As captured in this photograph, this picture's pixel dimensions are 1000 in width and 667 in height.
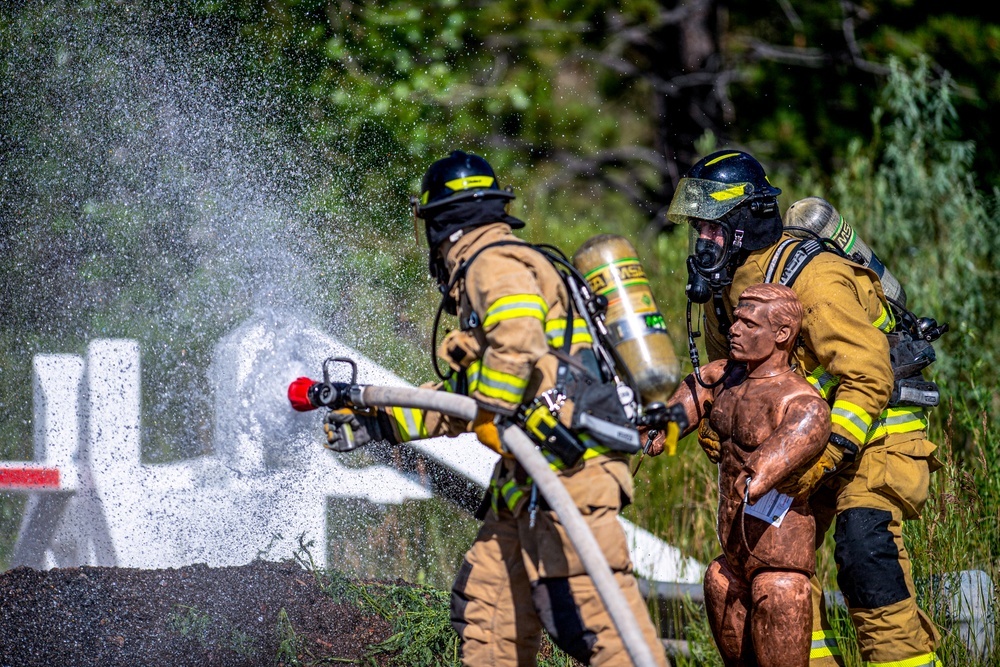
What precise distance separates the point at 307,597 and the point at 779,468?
2.11 m

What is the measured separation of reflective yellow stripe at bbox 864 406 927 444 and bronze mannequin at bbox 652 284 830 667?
50 centimetres

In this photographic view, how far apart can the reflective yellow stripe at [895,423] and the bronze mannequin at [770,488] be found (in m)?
0.50

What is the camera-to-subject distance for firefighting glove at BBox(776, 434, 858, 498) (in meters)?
3.42

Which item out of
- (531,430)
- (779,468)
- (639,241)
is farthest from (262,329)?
(639,241)

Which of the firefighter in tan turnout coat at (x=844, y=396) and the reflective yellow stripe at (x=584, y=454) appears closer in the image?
the reflective yellow stripe at (x=584, y=454)

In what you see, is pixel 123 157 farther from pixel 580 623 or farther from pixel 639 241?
pixel 639 241

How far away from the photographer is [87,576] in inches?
163

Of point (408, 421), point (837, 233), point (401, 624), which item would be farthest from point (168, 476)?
point (837, 233)

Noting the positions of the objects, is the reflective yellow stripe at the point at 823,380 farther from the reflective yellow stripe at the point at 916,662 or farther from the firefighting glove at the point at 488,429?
the firefighting glove at the point at 488,429

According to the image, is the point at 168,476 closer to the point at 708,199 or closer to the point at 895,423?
the point at 708,199

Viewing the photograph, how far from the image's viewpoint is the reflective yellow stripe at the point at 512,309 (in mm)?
2979

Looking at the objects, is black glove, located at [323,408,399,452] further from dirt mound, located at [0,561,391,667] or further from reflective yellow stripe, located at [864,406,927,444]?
reflective yellow stripe, located at [864,406,927,444]

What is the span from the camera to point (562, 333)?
3.22 meters

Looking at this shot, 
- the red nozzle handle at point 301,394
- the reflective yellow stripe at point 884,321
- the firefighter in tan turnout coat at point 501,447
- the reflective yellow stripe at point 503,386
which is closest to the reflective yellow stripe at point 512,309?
the firefighter in tan turnout coat at point 501,447
